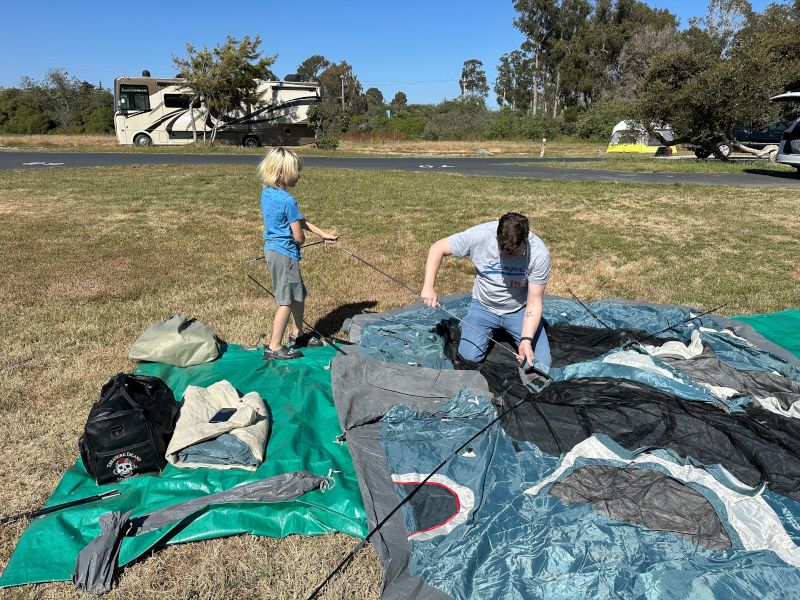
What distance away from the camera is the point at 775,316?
5699 mm

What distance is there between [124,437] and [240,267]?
4.74 metres

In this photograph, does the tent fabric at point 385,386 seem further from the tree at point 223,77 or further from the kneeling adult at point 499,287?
the tree at point 223,77

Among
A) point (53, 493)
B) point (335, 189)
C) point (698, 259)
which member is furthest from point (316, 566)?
point (335, 189)

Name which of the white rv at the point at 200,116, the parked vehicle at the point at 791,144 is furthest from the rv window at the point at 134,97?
the parked vehicle at the point at 791,144

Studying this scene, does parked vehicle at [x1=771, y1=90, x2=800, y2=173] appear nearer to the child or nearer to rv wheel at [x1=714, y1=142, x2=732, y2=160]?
rv wheel at [x1=714, y1=142, x2=732, y2=160]

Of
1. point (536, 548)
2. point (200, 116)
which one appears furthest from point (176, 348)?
point (200, 116)

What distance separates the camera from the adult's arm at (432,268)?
4250mm

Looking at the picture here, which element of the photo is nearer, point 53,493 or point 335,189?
point 53,493

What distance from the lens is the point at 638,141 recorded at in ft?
86.1

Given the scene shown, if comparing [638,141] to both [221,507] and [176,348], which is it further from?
[221,507]

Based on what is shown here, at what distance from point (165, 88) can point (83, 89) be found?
3297 centimetres

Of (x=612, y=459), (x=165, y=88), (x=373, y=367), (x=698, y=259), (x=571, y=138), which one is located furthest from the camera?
(x=571, y=138)

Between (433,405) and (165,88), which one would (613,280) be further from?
(165,88)

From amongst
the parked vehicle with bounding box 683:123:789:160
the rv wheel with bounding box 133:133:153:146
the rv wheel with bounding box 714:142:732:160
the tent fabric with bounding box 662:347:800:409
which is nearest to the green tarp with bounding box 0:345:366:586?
the tent fabric with bounding box 662:347:800:409
